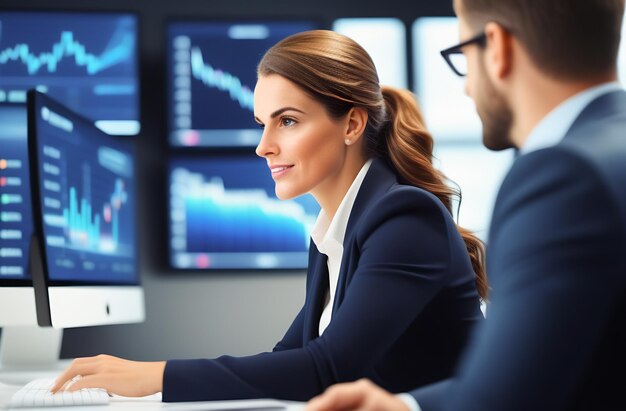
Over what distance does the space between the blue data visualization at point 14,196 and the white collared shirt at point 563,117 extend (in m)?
1.56

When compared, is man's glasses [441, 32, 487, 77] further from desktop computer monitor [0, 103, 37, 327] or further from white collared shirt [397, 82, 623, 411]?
desktop computer monitor [0, 103, 37, 327]

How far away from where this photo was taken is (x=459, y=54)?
97 cm

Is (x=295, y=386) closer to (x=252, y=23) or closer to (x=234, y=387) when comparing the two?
(x=234, y=387)

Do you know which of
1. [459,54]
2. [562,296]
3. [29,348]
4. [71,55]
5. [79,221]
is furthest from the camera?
[71,55]

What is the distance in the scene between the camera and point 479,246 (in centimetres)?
174

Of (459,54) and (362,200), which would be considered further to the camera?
(362,200)

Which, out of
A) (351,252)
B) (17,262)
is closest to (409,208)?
(351,252)

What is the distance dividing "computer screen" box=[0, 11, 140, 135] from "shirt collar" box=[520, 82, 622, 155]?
226 centimetres

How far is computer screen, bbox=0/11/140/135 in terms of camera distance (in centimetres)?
282

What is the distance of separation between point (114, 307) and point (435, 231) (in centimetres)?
114

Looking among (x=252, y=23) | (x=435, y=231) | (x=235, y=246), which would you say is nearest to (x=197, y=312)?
(x=235, y=246)

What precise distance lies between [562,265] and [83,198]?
163 centimetres

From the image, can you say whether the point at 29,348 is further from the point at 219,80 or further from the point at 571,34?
the point at 571,34

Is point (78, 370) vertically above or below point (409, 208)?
below
